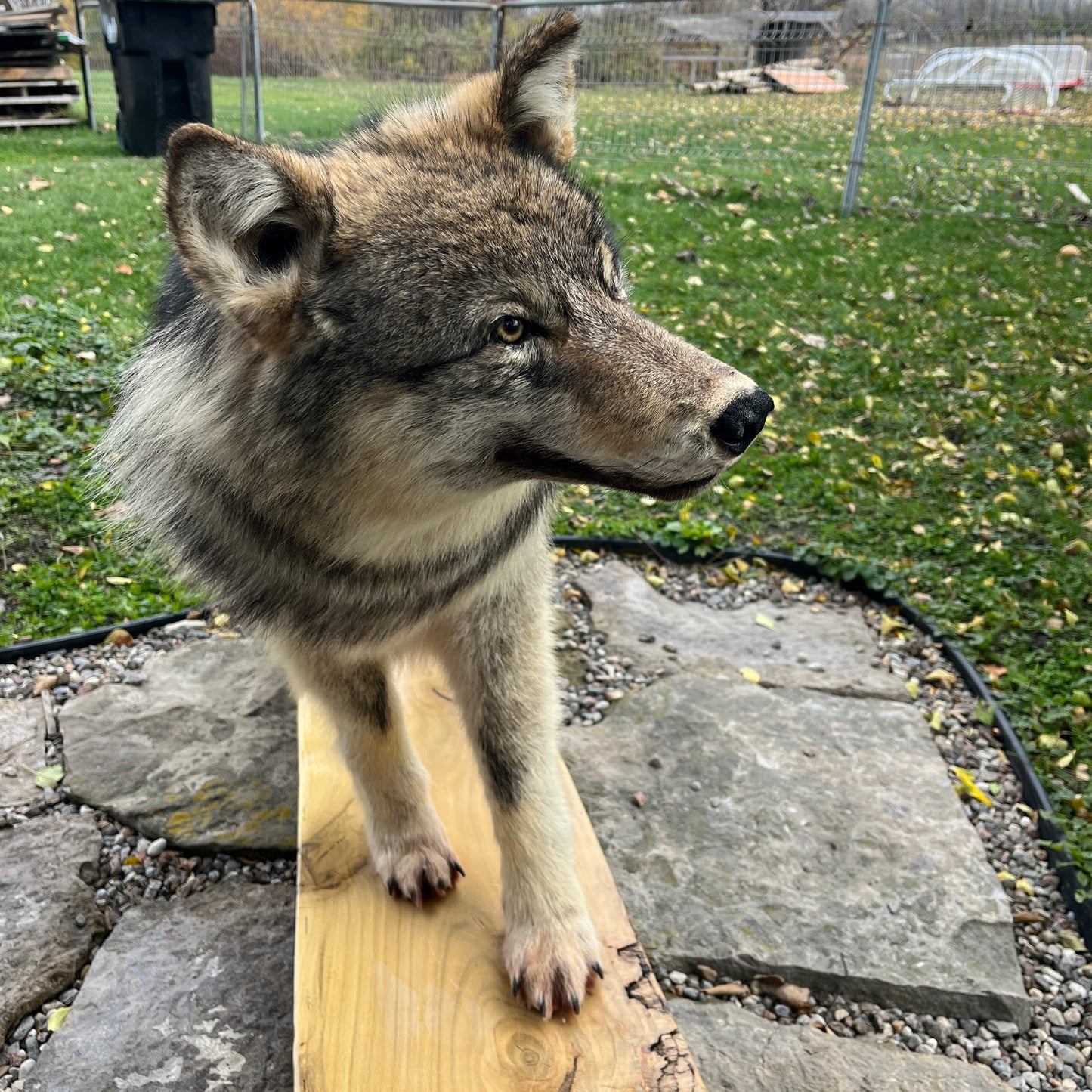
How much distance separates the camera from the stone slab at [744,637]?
362 cm

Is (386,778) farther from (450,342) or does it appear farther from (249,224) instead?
(249,224)

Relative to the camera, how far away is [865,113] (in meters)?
9.41

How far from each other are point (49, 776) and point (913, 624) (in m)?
3.33

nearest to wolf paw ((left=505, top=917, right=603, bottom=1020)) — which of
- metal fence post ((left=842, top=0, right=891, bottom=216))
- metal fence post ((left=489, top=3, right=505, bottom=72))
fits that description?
metal fence post ((left=842, top=0, right=891, bottom=216))

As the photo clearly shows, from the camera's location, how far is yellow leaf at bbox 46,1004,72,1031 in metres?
2.27

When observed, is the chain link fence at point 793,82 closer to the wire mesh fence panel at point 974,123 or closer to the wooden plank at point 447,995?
the wire mesh fence panel at point 974,123

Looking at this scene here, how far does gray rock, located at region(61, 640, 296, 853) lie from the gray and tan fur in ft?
3.09

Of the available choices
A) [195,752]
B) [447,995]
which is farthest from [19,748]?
[447,995]

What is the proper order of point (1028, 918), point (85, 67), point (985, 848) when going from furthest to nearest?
1. point (85, 67)
2. point (985, 848)
3. point (1028, 918)

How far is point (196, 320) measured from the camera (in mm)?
1907

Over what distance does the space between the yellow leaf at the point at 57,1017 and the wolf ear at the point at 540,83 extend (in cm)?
231

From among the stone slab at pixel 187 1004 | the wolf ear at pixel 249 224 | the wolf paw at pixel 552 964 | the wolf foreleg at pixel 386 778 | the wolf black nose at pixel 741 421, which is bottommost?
the stone slab at pixel 187 1004

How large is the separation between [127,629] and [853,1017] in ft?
9.50

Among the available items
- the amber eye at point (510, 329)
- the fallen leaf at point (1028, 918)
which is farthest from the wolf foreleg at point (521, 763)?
the fallen leaf at point (1028, 918)
